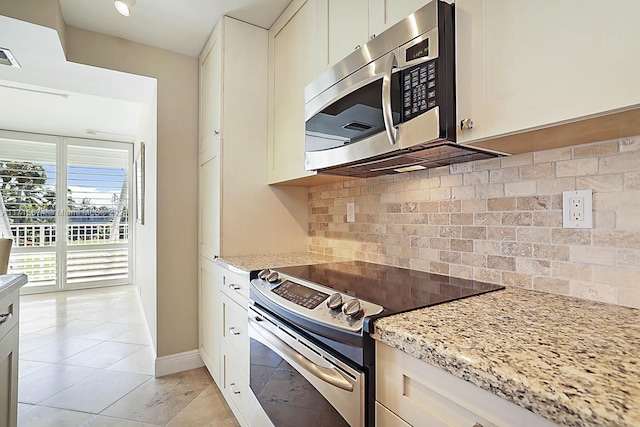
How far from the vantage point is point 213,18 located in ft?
6.91

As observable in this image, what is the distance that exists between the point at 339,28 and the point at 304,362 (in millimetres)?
1408

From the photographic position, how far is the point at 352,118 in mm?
1349

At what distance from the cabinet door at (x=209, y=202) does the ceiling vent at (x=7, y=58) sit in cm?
125

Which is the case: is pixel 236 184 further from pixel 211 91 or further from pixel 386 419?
pixel 386 419

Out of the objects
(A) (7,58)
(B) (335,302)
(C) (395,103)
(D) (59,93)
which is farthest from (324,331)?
(D) (59,93)

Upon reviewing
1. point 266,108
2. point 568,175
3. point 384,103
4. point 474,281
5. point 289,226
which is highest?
point 266,108

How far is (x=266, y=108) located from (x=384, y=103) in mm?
1288

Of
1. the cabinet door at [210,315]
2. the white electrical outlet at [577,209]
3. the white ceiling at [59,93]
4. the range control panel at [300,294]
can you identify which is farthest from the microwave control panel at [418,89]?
the white ceiling at [59,93]

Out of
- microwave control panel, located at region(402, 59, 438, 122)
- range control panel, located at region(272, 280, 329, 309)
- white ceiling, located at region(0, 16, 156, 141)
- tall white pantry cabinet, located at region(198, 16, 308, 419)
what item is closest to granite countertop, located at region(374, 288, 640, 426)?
range control panel, located at region(272, 280, 329, 309)

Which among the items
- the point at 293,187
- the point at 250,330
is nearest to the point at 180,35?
the point at 293,187

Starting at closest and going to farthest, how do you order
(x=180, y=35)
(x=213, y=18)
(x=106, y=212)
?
(x=213, y=18) < (x=180, y=35) < (x=106, y=212)

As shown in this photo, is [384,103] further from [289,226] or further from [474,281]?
[289,226]

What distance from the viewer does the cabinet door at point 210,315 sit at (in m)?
2.09

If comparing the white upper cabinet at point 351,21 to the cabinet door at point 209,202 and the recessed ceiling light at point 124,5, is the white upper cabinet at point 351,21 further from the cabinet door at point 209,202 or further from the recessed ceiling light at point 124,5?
the recessed ceiling light at point 124,5
